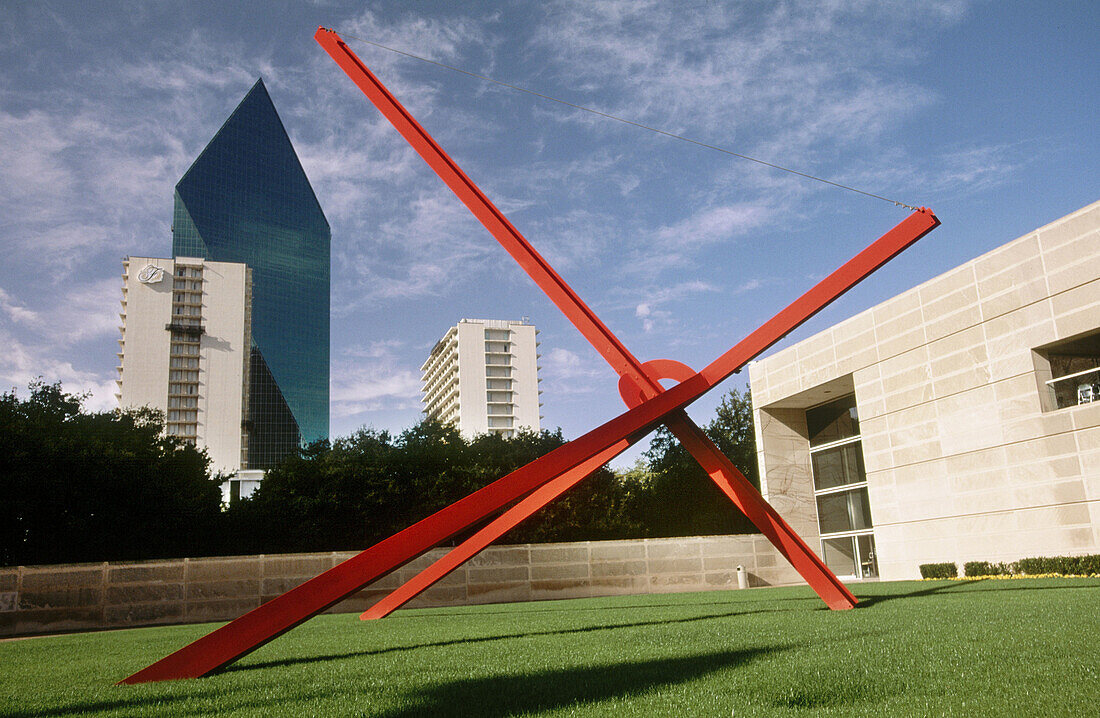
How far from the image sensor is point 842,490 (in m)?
29.2

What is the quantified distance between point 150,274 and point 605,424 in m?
98.1

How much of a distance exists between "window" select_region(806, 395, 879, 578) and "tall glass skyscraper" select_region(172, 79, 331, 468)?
339 ft

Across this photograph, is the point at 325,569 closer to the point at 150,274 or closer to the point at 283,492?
the point at 283,492

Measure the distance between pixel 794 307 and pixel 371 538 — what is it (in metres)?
35.9

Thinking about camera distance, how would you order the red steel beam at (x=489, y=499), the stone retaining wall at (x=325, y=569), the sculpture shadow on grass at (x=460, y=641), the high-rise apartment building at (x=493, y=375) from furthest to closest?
the high-rise apartment building at (x=493, y=375)
the stone retaining wall at (x=325, y=569)
the sculpture shadow on grass at (x=460, y=641)
the red steel beam at (x=489, y=499)

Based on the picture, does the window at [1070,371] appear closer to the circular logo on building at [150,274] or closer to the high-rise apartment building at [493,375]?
the circular logo on building at [150,274]

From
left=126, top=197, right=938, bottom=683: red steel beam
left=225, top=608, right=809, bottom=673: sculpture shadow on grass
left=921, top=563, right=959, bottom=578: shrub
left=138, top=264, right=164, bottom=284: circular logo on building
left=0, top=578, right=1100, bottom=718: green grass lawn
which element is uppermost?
left=138, top=264, right=164, bottom=284: circular logo on building

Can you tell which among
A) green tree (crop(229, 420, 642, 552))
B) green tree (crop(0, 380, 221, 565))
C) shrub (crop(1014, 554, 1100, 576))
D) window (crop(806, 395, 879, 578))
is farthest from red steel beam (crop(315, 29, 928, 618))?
green tree (crop(229, 420, 642, 552))

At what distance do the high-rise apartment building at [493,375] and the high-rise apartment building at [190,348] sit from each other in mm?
33250

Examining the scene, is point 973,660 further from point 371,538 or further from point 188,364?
point 188,364

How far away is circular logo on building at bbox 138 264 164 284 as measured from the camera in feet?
302

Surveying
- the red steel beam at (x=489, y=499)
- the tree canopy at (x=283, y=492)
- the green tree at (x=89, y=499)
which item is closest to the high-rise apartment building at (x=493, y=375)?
the tree canopy at (x=283, y=492)

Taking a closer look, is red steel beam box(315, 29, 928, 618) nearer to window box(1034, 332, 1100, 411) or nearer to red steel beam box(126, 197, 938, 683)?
red steel beam box(126, 197, 938, 683)

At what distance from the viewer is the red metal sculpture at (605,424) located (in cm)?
752
